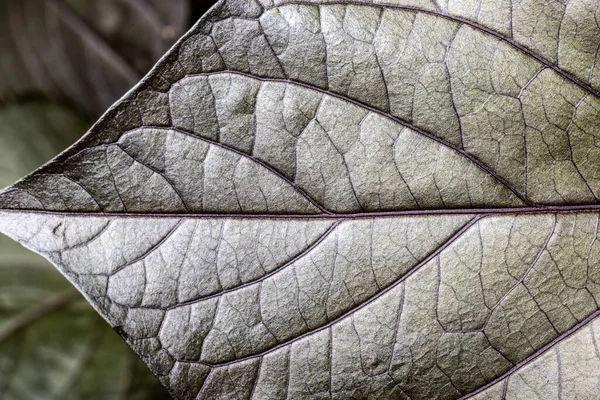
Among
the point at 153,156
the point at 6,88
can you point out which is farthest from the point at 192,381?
the point at 6,88

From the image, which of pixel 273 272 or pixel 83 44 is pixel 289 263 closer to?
pixel 273 272

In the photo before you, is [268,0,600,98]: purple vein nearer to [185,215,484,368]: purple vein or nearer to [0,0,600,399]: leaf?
[0,0,600,399]: leaf

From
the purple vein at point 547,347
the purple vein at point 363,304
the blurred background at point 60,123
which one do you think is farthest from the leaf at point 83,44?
the purple vein at point 547,347

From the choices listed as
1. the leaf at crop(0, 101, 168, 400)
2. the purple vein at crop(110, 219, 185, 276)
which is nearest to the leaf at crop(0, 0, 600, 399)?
the purple vein at crop(110, 219, 185, 276)

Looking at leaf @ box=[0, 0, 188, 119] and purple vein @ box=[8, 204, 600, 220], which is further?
leaf @ box=[0, 0, 188, 119]

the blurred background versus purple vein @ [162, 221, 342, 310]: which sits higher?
the blurred background

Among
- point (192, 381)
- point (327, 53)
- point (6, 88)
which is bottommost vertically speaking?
point (192, 381)

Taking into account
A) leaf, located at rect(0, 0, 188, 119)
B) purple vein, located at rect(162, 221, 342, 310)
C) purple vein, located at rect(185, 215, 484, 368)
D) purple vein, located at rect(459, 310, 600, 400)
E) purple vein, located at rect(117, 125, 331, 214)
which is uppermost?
leaf, located at rect(0, 0, 188, 119)

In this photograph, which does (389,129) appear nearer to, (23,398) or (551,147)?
(551,147)
